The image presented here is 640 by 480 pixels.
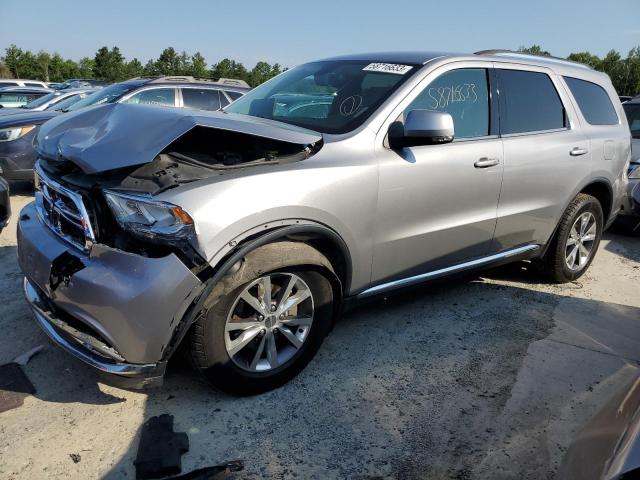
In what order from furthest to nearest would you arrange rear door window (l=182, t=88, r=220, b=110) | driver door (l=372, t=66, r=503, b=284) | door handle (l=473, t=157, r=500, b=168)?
1. rear door window (l=182, t=88, r=220, b=110)
2. door handle (l=473, t=157, r=500, b=168)
3. driver door (l=372, t=66, r=503, b=284)

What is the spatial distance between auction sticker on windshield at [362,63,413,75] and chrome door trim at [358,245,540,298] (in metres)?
1.31

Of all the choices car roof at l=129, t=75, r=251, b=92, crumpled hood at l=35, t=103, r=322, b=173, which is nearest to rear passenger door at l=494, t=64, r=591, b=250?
crumpled hood at l=35, t=103, r=322, b=173

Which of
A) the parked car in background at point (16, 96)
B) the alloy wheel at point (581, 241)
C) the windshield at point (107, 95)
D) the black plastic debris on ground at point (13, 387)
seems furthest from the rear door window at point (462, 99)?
the parked car in background at point (16, 96)

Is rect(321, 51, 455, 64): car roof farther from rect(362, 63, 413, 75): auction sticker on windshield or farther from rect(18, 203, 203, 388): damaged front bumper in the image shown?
rect(18, 203, 203, 388): damaged front bumper

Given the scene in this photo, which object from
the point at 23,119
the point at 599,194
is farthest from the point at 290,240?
the point at 23,119

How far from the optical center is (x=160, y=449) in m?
2.37

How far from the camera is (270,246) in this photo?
8.67 feet

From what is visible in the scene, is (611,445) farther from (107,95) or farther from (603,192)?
(107,95)

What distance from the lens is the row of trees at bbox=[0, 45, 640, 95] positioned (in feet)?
170

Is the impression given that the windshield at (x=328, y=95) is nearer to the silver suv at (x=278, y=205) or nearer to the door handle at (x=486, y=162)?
the silver suv at (x=278, y=205)

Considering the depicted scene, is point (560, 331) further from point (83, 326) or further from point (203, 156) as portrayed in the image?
point (83, 326)

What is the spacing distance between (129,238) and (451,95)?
7.40 feet

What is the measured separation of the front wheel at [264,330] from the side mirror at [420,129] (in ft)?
3.01

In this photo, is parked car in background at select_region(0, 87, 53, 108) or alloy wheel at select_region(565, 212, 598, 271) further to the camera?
parked car in background at select_region(0, 87, 53, 108)
